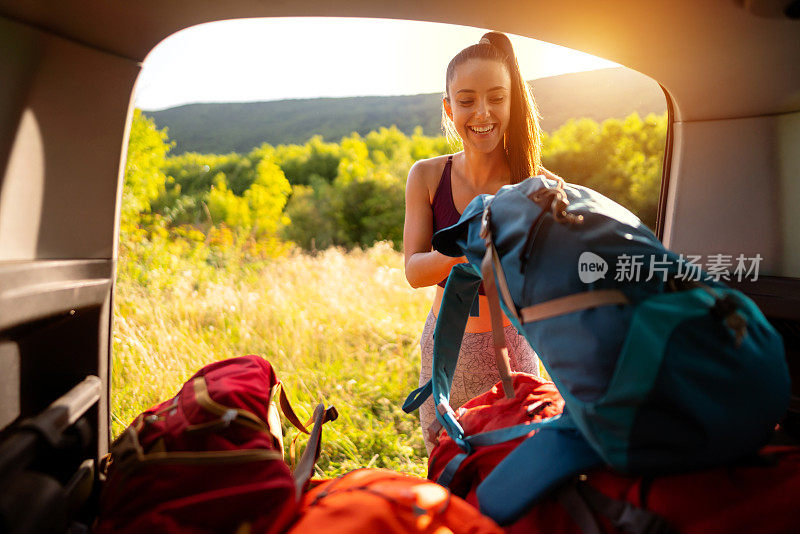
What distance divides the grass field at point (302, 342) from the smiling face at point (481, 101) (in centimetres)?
175

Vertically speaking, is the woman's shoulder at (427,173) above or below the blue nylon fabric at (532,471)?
above

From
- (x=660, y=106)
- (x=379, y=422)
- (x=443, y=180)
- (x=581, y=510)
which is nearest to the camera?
(x=581, y=510)

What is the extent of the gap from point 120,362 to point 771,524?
3.64 meters


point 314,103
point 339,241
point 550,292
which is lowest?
point 339,241

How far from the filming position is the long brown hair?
6.23ft

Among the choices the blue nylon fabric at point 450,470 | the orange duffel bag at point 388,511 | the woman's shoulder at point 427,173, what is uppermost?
the woman's shoulder at point 427,173

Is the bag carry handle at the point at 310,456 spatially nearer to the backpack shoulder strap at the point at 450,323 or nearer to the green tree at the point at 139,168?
the backpack shoulder strap at the point at 450,323

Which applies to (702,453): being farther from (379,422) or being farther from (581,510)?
(379,422)

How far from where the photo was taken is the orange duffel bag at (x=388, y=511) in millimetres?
884

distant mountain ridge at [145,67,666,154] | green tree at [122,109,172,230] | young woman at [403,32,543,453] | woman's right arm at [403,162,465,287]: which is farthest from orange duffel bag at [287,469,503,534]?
distant mountain ridge at [145,67,666,154]

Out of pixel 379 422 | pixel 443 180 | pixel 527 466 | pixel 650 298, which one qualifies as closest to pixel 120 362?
pixel 379 422

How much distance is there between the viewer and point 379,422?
3381mm

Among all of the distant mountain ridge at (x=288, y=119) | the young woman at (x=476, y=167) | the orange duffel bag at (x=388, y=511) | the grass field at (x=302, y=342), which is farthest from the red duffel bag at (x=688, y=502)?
the distant mountain ridge at (x=288, y=119)

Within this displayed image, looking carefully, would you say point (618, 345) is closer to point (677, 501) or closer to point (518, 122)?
point (677, 501)
